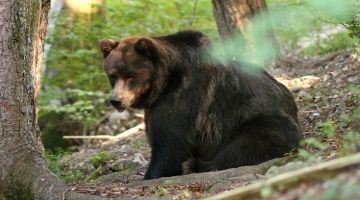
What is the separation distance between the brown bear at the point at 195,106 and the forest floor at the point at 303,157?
48 cm

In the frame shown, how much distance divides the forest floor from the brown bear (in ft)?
1.59

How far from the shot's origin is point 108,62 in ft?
22.7

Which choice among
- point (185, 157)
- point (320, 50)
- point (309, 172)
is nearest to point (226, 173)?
point (185, 157)

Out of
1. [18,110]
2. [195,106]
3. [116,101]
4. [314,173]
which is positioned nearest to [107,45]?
[116,101]

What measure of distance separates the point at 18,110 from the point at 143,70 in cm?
175

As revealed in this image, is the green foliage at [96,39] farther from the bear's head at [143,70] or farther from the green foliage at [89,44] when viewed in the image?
the bear's head at [143,70]

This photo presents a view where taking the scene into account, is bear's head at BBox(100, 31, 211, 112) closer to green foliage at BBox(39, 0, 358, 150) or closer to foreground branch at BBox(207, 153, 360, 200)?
foreground branch at BBox(207, 153, 360, 200)

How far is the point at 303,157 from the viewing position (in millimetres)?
5605

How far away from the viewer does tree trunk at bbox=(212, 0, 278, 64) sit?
9273mm

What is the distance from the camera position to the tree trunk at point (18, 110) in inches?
219

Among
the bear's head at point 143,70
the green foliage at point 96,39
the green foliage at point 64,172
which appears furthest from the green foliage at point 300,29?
the green foliage at point 64,172

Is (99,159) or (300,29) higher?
(300,29)

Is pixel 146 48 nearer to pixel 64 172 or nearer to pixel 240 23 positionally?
pixel 64 172

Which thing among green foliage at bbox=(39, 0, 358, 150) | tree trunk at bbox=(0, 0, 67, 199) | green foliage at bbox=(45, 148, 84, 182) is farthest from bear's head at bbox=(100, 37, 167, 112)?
green foliage at bbox=(39, 0, 358, 150)
